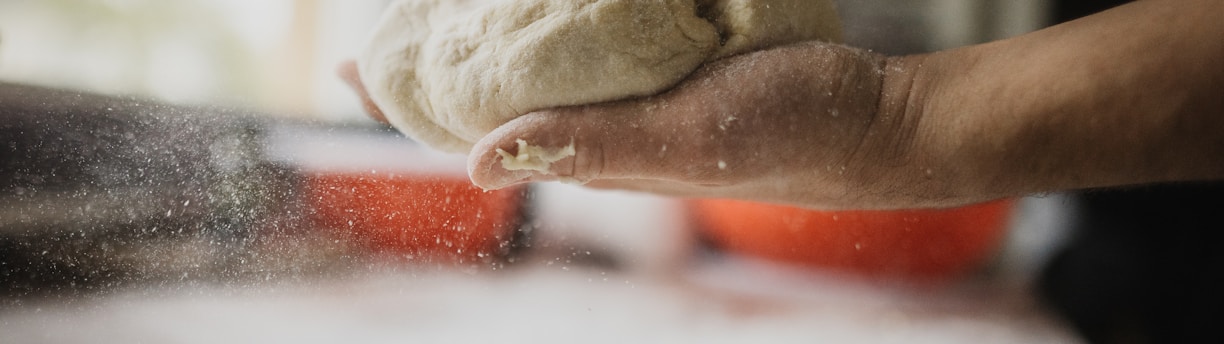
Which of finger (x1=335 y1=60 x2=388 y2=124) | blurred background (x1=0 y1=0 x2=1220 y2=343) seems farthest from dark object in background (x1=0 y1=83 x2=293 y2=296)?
finger (x1=335 y1=60 x2=388 y2=124)

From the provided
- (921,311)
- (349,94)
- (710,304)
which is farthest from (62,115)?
(921,311)

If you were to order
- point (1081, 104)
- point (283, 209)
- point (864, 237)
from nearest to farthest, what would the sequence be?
point (1081, 104), point (283, 209), point (864, 237)

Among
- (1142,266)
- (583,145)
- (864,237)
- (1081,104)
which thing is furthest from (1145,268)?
(583,145)

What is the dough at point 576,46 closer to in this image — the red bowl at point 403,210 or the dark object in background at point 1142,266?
the red bowl at point 403,210

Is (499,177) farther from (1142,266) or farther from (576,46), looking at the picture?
(1142,266)

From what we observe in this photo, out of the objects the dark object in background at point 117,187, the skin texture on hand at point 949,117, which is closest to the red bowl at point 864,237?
the skin texture on hand at point 949,117

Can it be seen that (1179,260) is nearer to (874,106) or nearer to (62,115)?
(874,106)
